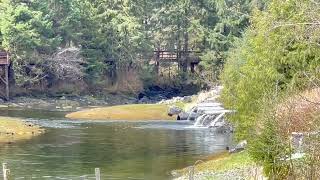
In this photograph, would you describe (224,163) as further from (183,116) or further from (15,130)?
(183,116)

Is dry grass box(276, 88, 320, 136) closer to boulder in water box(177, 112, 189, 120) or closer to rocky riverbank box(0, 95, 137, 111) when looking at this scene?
boulder in water box(177, 112, 189, 120)

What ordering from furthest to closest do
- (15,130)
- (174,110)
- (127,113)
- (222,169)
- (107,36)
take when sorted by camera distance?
(107,36) < (174,110) < (127,113) < (15,130) < (222,169)

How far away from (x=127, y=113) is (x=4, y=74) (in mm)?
22473

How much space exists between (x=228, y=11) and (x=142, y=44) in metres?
11.5

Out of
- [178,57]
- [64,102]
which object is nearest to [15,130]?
[64,102]

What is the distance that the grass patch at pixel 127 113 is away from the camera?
61.4m

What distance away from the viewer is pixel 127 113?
63312 mm

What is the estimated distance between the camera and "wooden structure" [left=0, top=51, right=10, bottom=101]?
2997 inches

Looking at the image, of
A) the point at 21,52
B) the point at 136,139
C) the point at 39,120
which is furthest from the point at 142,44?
the point at 136,139

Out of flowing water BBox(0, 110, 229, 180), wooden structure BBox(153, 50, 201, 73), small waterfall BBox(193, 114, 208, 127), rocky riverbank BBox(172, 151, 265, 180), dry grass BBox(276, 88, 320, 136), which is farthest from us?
wooden structure BBox(153, 50, 201, 73)

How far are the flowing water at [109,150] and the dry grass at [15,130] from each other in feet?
3.48

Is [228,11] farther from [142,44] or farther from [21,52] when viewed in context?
[21,52]

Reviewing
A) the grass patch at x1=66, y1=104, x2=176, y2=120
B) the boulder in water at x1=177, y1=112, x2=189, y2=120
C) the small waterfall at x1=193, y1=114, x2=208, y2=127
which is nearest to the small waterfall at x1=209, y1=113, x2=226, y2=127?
the small waterfall at x1=193, y1=114, x2=208, y2=127

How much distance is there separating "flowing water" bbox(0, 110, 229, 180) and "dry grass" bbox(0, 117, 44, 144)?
3.48 ft
